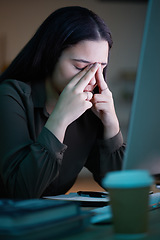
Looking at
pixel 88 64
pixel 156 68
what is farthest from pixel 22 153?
pixel 156 68

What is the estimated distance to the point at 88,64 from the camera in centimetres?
127

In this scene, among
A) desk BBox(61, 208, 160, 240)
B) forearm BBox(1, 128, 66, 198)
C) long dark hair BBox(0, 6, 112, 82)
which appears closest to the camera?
desk BBox(61, 208, 160, 240)

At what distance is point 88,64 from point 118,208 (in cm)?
81

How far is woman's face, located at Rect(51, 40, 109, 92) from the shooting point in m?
1.26

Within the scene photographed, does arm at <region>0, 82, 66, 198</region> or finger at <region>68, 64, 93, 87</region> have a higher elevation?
finger at <region>68, 64, 93, 87</region>

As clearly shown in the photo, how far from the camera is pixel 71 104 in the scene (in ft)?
3.76

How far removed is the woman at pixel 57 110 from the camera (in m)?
1.08

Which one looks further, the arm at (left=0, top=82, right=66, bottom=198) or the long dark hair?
the long dark hair

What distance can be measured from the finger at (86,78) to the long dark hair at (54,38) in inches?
5.0

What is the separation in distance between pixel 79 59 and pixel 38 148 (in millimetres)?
375

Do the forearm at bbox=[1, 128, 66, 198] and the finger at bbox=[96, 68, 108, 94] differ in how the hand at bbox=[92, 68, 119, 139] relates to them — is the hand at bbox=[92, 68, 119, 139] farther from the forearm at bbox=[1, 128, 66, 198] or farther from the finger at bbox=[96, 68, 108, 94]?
the forearm at bbox=[1, 128, 66, 198]

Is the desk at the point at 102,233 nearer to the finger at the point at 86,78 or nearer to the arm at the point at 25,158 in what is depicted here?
the arm at the point at 25,158

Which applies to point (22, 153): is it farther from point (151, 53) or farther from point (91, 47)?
point (151, 53)

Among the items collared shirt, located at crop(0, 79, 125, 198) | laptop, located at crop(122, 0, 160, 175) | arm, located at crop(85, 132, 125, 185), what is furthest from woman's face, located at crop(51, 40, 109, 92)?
laptop, located at crop(122, 0, 160, 175)
